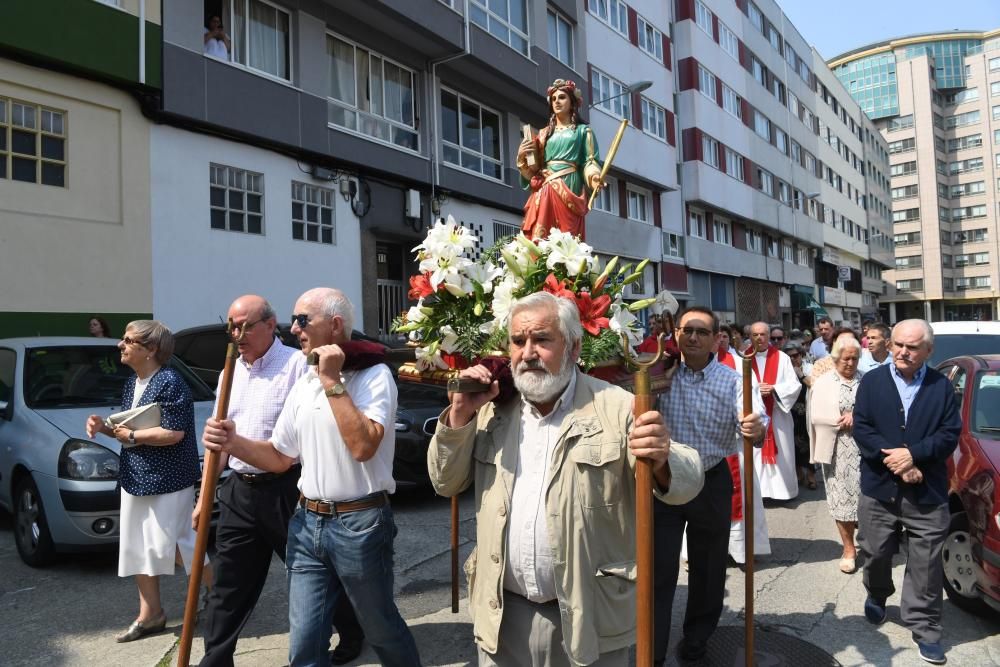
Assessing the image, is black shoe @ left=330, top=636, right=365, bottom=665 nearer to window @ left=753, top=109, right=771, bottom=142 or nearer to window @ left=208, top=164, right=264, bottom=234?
window @ left=208, top=164, right=264, bottom=234

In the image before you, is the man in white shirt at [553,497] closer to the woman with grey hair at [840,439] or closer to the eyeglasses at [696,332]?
the eyeglasses at [696,332]

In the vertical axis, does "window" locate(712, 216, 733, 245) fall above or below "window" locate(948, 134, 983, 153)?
below

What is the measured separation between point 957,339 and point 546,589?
8.53 meters

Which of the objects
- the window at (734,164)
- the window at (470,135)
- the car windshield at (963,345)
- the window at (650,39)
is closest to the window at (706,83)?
the window at (734,164)

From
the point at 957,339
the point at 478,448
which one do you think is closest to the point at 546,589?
the point at 478,448

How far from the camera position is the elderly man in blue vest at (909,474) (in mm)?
4121

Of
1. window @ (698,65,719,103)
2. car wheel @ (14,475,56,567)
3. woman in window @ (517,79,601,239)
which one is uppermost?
window @ (698,65,719,103)

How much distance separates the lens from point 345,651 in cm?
401

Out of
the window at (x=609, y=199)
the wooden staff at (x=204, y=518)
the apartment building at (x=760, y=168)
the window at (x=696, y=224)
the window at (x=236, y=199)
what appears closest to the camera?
the wooden staff at (x=204, y=518)

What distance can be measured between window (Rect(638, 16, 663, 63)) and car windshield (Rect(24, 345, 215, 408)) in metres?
24.2

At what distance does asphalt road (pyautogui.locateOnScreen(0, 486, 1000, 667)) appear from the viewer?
4145 mm

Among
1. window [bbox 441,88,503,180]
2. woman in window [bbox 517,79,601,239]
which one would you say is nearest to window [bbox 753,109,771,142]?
window [bbox 441,88,503,180]

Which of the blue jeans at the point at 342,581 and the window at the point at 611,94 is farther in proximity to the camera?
the window at the point at 611,94

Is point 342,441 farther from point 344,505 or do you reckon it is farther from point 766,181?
point 766,181
